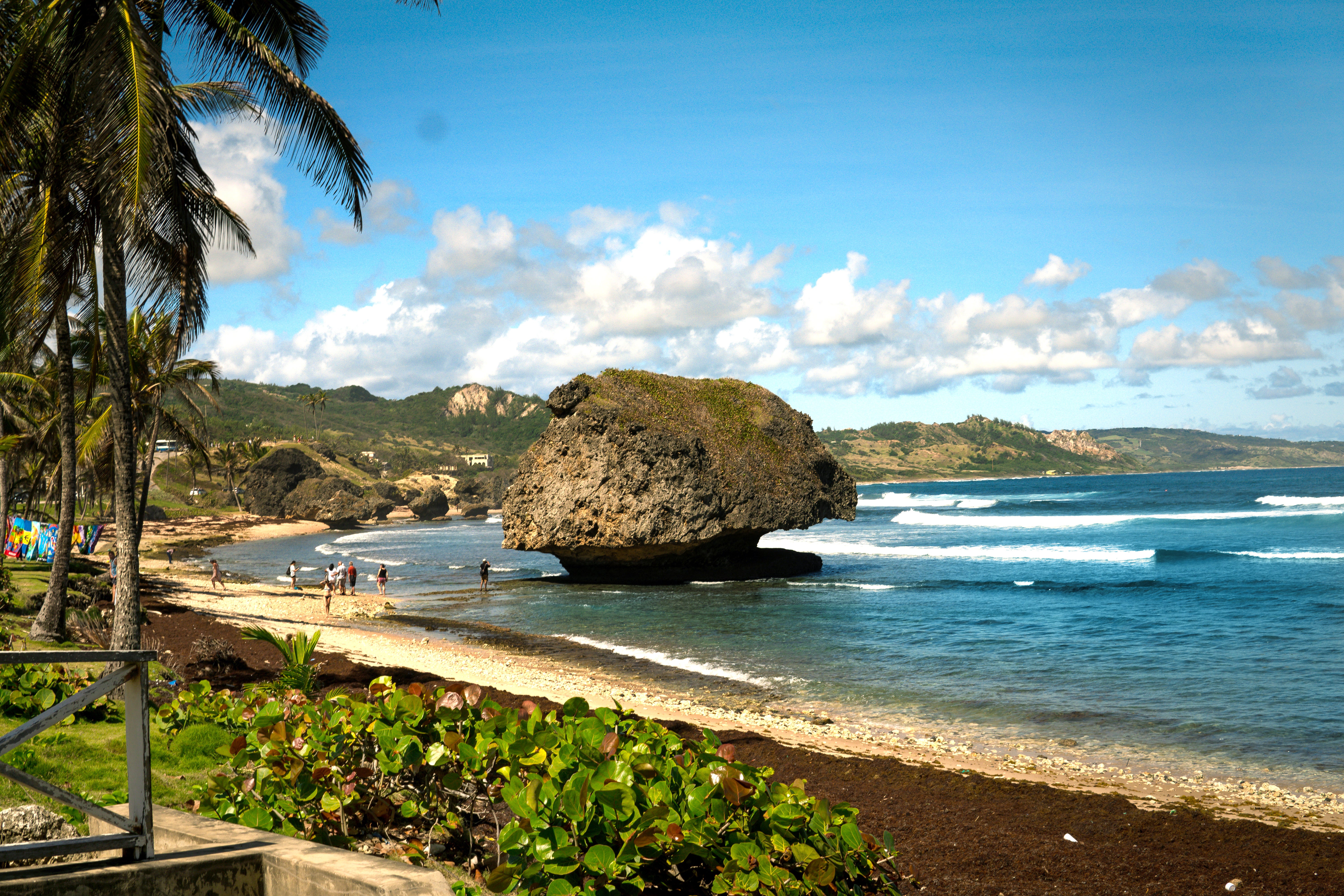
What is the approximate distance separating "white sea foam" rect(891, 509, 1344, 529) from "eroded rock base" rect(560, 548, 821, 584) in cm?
3182

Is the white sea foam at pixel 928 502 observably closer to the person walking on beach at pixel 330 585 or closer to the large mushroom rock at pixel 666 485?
the large mushroom rock at pixel 666 485

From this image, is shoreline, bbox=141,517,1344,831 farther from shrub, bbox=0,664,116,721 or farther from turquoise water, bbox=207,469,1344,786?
shrub, bbox=0,664,116,721

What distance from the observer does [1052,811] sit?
814 cm

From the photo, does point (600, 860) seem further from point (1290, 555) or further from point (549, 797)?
point (1290, 555)

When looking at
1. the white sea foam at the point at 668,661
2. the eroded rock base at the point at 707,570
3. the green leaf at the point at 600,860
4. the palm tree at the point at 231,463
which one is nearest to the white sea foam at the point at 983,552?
the eroded rock base at the point at 707,570

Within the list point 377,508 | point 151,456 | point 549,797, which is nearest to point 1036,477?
point 377,508

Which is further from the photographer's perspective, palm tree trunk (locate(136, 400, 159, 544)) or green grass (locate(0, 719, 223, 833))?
palm tree trunk (locate(136, 400, 159, 544))

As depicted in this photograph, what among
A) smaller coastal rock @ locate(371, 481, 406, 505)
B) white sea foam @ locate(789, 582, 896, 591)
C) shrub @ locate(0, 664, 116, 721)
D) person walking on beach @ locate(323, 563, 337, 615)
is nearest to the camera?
shrub @ locate(0, 664, 116, 721)

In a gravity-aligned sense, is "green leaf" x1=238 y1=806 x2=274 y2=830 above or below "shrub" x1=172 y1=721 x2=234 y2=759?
above

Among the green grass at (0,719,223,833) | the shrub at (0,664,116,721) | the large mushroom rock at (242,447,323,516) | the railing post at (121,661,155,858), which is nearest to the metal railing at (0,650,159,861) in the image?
the railing post at (121,661,155,858)

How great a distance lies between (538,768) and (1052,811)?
20.4ft

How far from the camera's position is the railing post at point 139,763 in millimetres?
3318

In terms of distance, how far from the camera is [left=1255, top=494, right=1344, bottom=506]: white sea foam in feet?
234

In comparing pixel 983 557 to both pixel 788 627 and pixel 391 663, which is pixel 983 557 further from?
pixel 391 663
